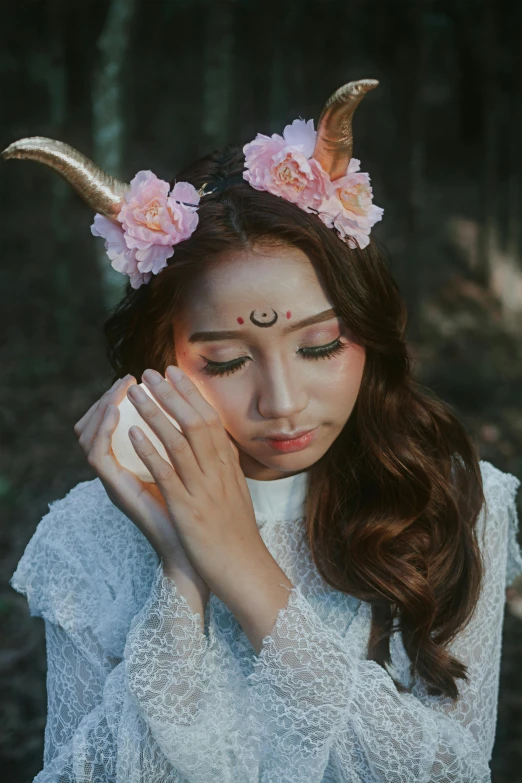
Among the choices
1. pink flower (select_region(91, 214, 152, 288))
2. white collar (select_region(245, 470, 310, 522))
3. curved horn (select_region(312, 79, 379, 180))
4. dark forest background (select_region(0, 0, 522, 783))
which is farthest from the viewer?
dark forest background (select_region(0, 0, 522, 783))

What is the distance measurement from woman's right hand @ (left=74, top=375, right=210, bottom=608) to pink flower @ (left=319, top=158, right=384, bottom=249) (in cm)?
64

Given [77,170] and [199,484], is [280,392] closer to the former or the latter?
[199,484]

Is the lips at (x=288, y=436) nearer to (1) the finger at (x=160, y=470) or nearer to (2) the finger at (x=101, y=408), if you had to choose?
(1) the finger at (x=160, y=470)

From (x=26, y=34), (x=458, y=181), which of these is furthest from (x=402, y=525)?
(x=458, y=181)

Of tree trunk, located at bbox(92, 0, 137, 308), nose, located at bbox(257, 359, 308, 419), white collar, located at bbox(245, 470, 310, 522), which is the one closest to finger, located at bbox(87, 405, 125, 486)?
nose, located at bbox(257, 359, 308, 419)

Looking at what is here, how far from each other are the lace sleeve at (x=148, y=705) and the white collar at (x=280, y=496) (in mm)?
437

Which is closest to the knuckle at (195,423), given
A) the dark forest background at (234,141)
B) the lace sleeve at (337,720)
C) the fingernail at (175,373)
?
the fingernail at (175,373)

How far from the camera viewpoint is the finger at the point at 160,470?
2016mm

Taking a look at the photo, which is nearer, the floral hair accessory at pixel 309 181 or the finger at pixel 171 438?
the finger at pixel 171 438

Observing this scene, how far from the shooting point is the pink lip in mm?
2156

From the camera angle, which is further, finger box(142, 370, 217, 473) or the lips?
the lips

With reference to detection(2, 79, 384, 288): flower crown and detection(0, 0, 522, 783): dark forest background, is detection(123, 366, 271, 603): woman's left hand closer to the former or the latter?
detection(2, 79, 384, 288): flower crown

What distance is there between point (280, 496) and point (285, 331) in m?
0.60

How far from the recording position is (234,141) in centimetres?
596
